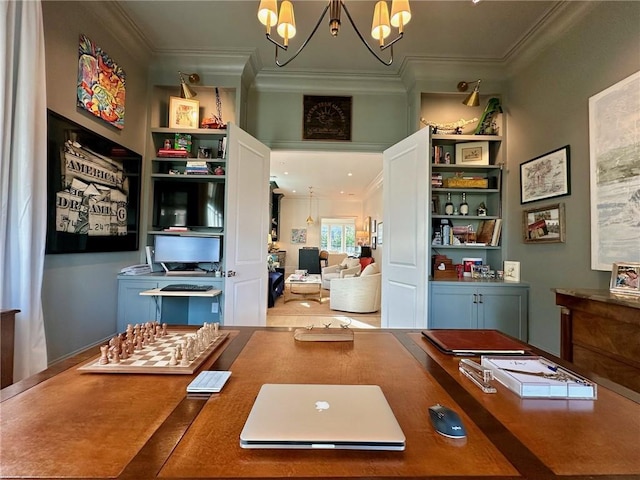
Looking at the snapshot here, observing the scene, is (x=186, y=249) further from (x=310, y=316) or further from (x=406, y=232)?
(x=310, y=316)

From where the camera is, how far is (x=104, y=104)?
242 centimetres

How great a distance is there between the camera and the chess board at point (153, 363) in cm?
88

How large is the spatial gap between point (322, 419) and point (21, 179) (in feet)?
6.71

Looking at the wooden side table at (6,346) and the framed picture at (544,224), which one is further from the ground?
the framed picture at (544,224)

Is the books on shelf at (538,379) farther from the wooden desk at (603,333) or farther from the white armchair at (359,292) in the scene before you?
the white armchair at (359,292)

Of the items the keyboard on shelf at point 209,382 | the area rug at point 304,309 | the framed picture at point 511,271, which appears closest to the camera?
the keyboard on shelf at point 209,382

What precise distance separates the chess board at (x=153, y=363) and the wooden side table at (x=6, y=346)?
81 centimetres

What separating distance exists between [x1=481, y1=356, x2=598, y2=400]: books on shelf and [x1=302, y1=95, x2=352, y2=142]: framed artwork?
114 inches

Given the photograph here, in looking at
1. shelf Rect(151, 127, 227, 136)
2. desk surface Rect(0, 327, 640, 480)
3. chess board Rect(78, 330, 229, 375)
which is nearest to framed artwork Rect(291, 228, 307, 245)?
shelf Rect(151, 127, 227, 136)

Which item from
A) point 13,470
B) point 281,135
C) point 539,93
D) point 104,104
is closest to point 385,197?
point 281,135

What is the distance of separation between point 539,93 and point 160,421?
3.48m

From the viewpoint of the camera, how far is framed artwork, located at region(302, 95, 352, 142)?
3396mm

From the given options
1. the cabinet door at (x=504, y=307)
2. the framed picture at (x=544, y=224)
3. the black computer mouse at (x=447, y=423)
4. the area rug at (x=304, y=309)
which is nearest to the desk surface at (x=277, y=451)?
the black computer mouse at (x=447, y=423)

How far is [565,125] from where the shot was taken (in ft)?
7.88
